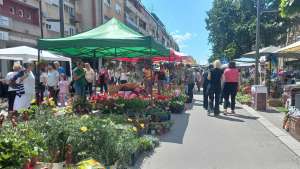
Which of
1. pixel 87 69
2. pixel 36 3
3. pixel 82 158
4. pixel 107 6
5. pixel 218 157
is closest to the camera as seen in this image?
pixel 82 158

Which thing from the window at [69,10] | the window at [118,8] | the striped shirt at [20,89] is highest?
the window at [118,8]

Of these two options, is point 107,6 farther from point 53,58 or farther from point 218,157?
point 218,157

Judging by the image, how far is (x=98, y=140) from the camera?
6.56m

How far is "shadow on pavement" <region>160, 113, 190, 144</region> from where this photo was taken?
33.3 ft

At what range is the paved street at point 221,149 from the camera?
7695 mm

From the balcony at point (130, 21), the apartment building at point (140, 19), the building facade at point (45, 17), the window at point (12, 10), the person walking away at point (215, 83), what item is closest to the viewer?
the person walking away at point (215, 83)

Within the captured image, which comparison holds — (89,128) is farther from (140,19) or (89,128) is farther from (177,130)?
(140,19)

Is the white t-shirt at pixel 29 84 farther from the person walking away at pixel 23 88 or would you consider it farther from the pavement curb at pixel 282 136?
the pavement curb at pixel 282 136

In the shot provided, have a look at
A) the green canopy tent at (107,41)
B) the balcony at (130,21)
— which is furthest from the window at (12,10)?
the balcony at (130,21)

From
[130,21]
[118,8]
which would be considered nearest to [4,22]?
[118,8]

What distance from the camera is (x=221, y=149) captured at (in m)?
8.99

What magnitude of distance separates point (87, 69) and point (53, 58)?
560cm

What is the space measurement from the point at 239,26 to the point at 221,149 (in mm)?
41757

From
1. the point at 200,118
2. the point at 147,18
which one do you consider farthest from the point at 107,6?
the point at 200,118
